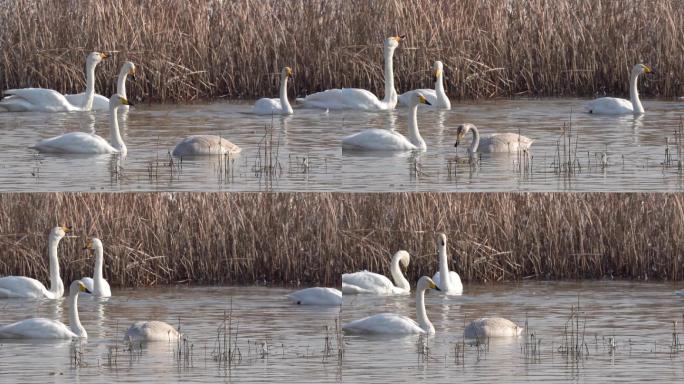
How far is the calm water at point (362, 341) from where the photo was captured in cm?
1321

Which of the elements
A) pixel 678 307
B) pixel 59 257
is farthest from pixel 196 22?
pixel 678 307

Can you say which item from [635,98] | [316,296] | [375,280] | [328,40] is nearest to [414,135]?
[375,280]

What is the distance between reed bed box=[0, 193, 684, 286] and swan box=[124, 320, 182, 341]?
331cm

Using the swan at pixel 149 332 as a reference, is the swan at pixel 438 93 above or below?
above

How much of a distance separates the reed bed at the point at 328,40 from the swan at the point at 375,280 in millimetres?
6836

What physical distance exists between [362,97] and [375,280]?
5583 mm

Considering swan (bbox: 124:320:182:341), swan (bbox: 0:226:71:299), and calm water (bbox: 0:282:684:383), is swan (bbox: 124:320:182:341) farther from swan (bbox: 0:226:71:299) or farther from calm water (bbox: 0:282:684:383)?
swan (bbox: 0:226:71:299)

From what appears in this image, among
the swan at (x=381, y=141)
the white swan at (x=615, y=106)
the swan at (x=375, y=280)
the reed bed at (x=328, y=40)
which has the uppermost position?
the reed bed at (x=328, y=40)

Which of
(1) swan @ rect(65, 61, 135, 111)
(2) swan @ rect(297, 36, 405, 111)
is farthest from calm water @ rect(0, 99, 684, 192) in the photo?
(1) swan @ rect(65, 61, 135, 111)

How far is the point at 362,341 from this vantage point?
49.7ft

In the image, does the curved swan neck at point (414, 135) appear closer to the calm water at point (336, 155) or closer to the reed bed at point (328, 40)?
the calm water at point (336, 155)

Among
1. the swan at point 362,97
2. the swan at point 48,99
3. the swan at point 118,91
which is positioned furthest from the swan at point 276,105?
the swan at point 48,99

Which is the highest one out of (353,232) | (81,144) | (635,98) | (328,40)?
(328,40)

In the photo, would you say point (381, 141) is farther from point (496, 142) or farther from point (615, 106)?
point (615, 106)
